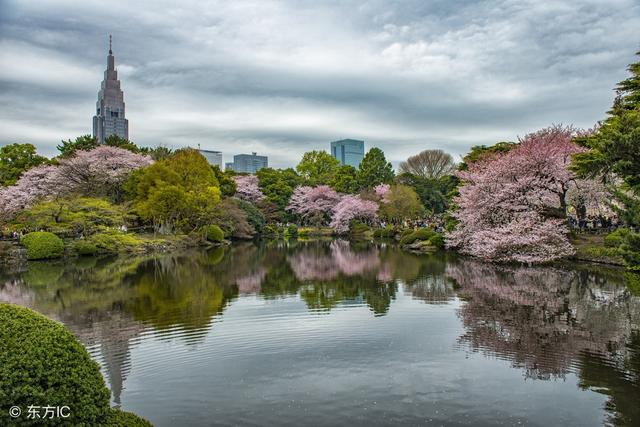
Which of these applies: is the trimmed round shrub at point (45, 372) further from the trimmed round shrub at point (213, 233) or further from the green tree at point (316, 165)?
the green tree at point (316, 165)

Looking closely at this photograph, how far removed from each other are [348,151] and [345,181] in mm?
129461

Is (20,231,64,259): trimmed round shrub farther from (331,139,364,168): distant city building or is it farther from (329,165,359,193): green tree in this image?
(331,139,364,168): distant city building

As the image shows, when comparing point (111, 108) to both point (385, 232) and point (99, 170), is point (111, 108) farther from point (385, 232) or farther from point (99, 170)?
point (385, 232)

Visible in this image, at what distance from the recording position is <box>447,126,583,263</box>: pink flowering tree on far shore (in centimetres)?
2247

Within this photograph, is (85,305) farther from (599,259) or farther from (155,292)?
(599,259)

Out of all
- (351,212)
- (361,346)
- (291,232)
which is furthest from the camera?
(291,232)

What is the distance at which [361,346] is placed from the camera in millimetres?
9086

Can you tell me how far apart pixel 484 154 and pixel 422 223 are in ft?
46.0

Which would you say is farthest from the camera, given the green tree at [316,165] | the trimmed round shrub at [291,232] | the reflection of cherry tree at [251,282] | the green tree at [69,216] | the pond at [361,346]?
the green tree at [316,165]

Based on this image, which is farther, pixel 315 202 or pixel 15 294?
pixel 315 202

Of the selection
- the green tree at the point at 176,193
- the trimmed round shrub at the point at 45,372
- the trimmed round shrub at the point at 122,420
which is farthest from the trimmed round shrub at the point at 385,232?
the trimmed round shrub at the point at 45,372

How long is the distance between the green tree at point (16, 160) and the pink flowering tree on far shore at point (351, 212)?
27.3 metres

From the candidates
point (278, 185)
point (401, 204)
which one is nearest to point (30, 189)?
point (401, 204)

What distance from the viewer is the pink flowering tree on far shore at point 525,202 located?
2247 centimetres
